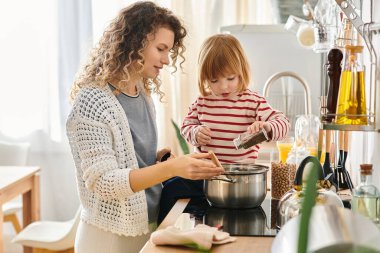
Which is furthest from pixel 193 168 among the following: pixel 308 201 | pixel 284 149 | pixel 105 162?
pixel 308 201

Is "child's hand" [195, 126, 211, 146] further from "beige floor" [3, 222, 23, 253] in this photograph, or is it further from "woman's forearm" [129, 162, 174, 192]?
"beige floor" [3, 222, 23, 253]

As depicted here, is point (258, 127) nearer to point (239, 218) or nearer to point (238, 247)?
point (239, 218)

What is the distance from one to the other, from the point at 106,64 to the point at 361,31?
722mm

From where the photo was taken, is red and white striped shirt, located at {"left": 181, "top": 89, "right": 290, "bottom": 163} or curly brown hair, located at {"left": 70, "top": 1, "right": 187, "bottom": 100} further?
red and white striped shirt, located at {"left": 181, "top": 89, "right": 290, "bottom": 163}

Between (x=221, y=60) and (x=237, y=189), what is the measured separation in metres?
0.47

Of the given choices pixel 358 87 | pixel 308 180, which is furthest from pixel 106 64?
pixel 308 180

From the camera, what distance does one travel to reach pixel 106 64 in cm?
181

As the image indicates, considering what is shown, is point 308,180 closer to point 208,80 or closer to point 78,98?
point 78,98

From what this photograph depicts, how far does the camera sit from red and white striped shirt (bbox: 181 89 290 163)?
2.00 m

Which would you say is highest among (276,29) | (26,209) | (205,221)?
(276,29)

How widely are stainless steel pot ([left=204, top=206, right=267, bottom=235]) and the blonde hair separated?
450 mm

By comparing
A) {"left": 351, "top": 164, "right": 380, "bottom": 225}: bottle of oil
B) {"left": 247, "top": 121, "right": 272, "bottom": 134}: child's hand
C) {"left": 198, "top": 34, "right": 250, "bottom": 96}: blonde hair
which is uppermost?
{"left": 198, "top": 34, "right": 250, "bottom": 96}: blonde hair

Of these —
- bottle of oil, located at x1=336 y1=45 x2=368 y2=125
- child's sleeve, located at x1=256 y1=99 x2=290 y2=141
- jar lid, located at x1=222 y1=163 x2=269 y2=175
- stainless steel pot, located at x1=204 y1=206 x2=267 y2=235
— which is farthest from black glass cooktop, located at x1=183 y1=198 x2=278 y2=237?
bottle of oil, located at x1=336 y1=45 x2=368 y2=125

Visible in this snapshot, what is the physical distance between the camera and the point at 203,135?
6.48ft
